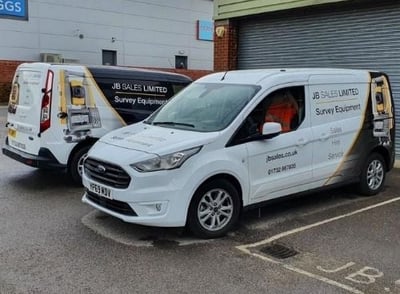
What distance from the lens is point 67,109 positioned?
7625mm

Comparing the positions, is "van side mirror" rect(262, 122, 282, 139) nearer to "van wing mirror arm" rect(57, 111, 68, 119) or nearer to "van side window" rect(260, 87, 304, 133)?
"van side window" rect(260, 87, 304, 133)

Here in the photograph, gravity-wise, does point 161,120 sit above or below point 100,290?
above

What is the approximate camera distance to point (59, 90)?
755cm

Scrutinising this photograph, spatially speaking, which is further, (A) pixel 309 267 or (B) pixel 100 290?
(A) pixel 309 267

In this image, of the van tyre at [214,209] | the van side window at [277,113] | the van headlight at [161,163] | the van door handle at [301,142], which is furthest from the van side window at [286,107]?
the van headlight at [161,163]

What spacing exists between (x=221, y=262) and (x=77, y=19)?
78.4ft

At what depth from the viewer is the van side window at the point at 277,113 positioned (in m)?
5.80

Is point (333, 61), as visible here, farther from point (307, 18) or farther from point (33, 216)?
point (33, 216)

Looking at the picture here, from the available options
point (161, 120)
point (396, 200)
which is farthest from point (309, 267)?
point (396, 200)

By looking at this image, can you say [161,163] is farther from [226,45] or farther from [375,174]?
[226,45]

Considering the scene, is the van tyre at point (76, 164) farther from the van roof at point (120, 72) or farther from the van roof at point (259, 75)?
the van roof at point (259, 75)

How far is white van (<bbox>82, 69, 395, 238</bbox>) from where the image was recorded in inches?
207

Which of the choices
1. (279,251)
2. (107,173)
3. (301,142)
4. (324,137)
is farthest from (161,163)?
(324,137)

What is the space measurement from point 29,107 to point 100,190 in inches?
112
